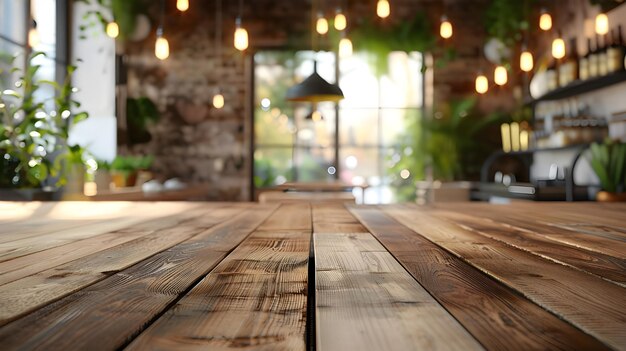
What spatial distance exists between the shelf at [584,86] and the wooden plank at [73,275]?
4.19 m

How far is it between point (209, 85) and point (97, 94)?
140 cm

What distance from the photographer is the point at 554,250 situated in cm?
118

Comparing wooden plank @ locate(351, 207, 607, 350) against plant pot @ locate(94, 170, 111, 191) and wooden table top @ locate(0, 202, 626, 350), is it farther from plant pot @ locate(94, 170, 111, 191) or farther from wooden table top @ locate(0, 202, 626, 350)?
plant pot @ locate(94, 170, 111, 191)

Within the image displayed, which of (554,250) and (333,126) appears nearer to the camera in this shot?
(554,250)

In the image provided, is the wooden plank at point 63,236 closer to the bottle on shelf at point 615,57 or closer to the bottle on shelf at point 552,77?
the bottle on shelf at point 615,57

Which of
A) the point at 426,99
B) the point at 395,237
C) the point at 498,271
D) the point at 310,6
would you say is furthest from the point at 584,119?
the point at 498,271

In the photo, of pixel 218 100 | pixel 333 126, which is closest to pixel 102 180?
pixel 218 100

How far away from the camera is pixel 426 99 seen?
24.2 ft

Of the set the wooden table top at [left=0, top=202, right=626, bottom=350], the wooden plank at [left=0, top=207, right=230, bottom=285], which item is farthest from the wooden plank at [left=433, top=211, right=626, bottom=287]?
the wooden plank at [left=0, top=207, right=230, bottom=285]

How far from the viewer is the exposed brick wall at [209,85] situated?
7.18m

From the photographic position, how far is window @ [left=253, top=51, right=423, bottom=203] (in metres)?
7.27

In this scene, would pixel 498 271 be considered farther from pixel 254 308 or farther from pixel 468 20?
pixel 468 20

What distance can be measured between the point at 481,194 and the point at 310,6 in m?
3.32

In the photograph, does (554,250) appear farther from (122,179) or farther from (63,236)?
(122,179)
